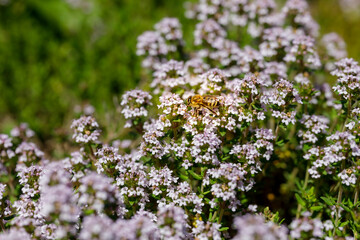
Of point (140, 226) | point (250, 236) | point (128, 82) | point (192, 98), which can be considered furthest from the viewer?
point (128, 82)

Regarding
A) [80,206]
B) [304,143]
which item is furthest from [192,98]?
[80,206]

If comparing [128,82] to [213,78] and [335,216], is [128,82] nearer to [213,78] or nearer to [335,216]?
[213,78]

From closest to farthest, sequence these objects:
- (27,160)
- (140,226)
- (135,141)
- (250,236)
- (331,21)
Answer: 1. (250,236)
2. (140,226)
3. (27,160)
4. (135,141)
5. (331,21)

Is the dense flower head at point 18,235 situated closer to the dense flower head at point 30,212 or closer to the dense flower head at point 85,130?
the dense flower head at point 30,212

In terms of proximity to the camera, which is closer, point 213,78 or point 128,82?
point 213,78

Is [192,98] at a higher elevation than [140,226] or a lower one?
higher

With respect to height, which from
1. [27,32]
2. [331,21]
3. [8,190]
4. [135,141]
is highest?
[331,21]

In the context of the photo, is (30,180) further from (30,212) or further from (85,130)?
(85,130)
